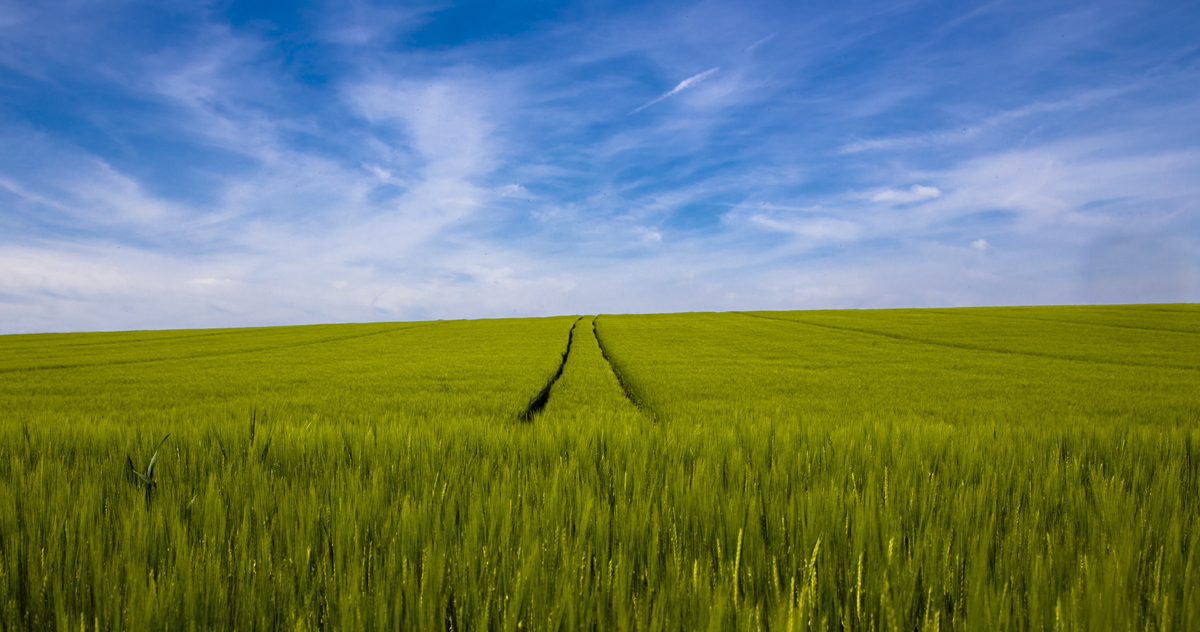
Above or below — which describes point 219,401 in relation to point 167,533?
below

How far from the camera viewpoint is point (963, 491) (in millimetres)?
1727

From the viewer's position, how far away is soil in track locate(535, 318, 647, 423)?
513 centimetres

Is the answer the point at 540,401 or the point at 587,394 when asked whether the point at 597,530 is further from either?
the point at 587,394

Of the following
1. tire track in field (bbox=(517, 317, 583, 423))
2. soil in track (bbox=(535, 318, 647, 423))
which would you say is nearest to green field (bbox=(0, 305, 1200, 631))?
soil in track (bbox=(535, 318, 647, 423))

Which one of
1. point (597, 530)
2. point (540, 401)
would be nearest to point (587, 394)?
point (540, 401)

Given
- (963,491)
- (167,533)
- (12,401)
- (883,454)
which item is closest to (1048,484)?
(963,491)

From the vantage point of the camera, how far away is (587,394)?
26.7ft

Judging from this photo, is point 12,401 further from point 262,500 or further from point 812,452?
point 812,452

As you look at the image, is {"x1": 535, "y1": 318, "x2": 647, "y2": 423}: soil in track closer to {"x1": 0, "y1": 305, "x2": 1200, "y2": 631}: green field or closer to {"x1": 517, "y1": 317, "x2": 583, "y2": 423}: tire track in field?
{"x1": 517, "y1": 317, "x2": 583, "y2": 423}: tire track in field

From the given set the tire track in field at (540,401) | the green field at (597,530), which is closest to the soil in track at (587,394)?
the tire track in field at (540,401)

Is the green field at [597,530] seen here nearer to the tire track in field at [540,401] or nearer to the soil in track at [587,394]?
the soil in track at [587,394]

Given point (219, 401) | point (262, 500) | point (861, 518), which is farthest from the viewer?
point (219, 401)

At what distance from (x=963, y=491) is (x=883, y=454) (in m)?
0.66

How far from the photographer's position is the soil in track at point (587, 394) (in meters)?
5.13
